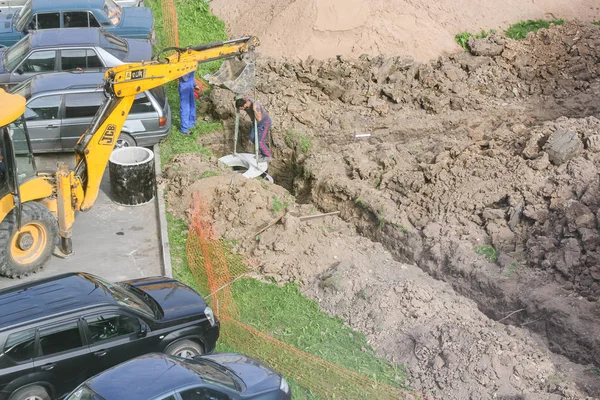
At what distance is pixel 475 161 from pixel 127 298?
264 inches

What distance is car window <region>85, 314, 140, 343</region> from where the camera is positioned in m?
8.55

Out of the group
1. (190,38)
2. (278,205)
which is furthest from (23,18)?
(278,205)

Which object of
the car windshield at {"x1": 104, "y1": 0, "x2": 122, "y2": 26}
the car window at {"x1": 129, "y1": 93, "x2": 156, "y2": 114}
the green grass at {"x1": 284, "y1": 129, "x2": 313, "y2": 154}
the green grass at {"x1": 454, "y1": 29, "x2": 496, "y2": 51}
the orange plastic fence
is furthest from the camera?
the green grass at {"x1": 454, "y1": 29, "x2": 496, "y2": 51}

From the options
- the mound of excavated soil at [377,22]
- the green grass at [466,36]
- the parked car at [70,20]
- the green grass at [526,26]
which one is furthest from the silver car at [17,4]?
the green grass at [526,26]

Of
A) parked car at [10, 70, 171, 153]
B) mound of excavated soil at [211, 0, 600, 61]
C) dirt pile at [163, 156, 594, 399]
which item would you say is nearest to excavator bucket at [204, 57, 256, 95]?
parked car at [10, 70, 171, 153]

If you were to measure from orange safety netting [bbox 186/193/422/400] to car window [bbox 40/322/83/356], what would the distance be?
229 centimetres

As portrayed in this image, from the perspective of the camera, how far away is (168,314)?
30.2 ft

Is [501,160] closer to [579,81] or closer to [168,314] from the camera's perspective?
[579,81]

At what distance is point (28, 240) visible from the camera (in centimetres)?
1102

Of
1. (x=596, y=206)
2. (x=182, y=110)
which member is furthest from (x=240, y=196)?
(x=596, y=206)

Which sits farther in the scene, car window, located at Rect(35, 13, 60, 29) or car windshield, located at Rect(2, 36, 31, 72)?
car window, located at Rect(35, 13, 60, 29)

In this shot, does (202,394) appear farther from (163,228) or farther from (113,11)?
(113,11)

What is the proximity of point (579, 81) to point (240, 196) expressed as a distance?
887 cm

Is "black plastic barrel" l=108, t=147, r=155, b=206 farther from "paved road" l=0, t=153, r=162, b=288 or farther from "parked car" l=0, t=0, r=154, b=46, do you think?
"parked car" l=0, t=0, r=154, b=46
